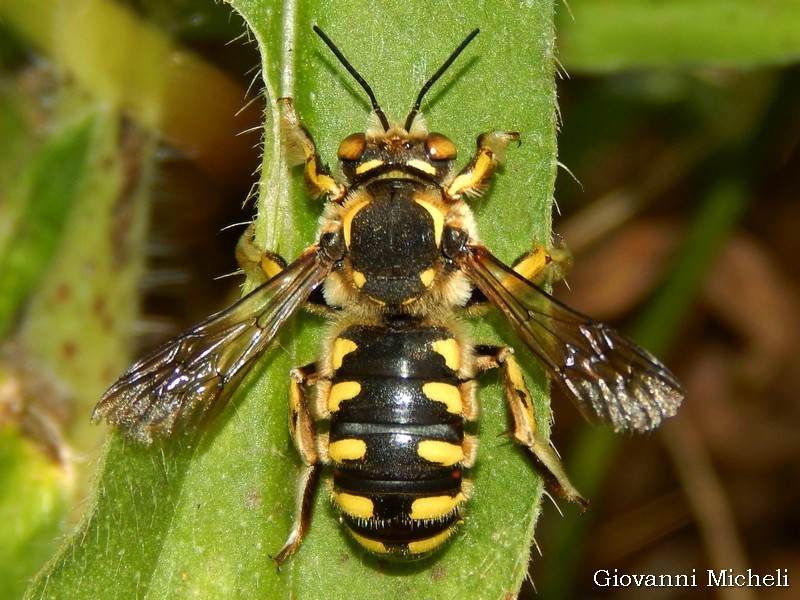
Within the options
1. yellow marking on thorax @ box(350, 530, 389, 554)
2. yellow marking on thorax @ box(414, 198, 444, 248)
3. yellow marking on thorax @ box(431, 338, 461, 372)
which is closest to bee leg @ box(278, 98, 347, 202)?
yellow marking on thorax @ box(414, 198, 444, 248)

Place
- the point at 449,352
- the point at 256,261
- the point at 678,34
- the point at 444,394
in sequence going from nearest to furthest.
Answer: the point at 444,394
the point at 449,352
the point at 256,261
the point at 678,34

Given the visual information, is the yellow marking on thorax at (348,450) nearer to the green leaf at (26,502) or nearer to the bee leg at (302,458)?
the bee leg at (302,458)

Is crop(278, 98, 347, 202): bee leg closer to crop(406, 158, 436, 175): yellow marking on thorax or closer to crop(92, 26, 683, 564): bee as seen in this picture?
crop(92, 26, 683, 564): bee

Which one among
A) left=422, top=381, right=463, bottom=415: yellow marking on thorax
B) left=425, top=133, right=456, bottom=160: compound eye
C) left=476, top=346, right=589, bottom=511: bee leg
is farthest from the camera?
left=425, top=133, right=456, bottom=160: compound eye

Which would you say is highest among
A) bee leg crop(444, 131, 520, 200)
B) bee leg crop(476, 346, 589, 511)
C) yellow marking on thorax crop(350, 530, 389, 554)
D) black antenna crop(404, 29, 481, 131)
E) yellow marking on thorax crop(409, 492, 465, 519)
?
black antenna crop(404, 29, 481, 131)

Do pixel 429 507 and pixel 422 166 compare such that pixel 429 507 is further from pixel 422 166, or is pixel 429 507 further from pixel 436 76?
pixel 436 76

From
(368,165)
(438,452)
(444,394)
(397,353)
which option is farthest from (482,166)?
(438,452)

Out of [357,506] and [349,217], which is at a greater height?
[349,217]
